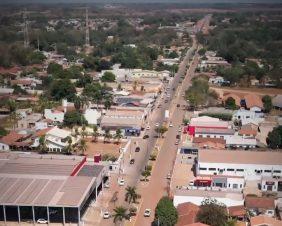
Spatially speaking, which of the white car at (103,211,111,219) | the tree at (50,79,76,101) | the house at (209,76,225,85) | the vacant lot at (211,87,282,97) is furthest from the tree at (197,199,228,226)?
the house at (209,76,225,85)

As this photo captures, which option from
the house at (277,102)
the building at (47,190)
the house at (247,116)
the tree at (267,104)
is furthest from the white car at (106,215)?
the house at (277,102)

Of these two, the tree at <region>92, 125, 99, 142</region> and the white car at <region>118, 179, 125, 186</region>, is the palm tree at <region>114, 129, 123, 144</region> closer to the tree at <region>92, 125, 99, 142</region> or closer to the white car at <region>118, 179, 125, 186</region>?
the tree at <region>92, 125, 99, 142</region>

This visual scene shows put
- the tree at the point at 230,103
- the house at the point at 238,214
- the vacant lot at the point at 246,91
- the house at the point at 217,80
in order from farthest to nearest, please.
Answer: the house at the point at 217,80 < the vacant lot at the point at 246,91 < the tree at the point at 230,103 < the house at the point at 238,214

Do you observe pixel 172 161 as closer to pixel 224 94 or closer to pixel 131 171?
pixel 131 171

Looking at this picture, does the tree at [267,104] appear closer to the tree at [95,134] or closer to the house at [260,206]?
the tree at [95,134]

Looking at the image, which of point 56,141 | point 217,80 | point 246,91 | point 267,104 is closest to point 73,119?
point 56,141

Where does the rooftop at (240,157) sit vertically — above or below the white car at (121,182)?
above
